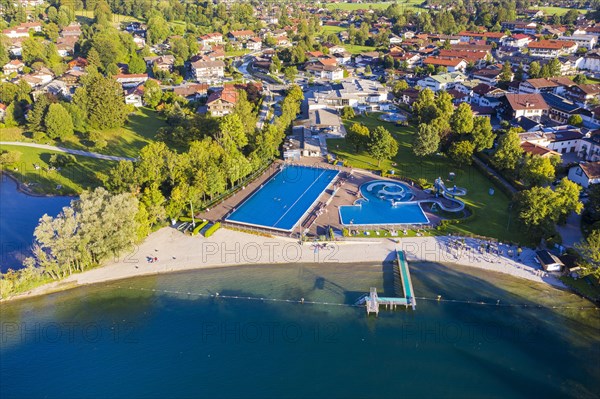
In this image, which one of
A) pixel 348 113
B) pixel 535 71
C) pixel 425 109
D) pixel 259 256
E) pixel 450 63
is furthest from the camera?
pixel 450 63

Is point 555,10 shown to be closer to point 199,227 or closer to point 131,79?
point 131,79

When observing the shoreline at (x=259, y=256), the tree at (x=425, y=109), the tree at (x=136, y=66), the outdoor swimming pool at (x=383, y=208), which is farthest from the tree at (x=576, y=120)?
the tree at (x=136, y=66)

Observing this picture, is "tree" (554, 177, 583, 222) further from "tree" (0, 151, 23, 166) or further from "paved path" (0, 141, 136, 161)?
"tree" (0, 151, 23, 166)

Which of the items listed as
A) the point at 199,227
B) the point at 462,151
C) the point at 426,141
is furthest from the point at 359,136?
the point at 199,227

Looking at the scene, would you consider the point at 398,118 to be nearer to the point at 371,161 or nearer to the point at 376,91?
the point at 376,91

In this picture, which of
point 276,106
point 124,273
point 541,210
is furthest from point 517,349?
point 276,106

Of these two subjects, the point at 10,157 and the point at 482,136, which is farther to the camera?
the point at 10,157

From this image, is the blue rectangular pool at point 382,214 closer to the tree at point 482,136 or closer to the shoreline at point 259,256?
the shoreline at point 259,256
